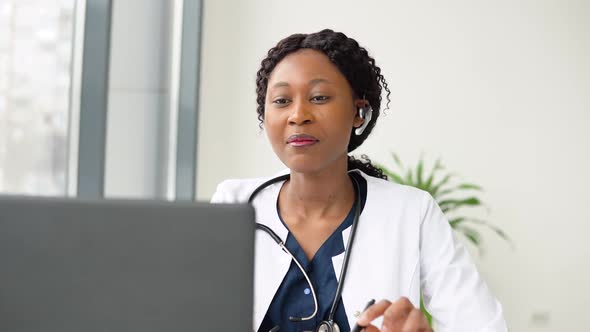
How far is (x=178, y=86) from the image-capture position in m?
3.16

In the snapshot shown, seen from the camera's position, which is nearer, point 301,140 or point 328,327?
point 328,327

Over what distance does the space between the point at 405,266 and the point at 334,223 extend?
6.8 inches

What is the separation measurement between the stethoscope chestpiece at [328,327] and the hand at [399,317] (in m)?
0.20

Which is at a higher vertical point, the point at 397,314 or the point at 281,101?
the point at 281,101

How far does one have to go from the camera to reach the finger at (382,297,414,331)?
84cm

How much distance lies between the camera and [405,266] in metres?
1.23

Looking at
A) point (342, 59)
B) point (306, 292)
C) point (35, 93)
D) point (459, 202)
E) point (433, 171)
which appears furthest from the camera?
point (433, 171)

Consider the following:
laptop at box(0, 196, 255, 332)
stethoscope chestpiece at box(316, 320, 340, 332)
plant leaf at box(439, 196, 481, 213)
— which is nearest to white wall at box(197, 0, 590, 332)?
plant leaf at box(439, 196, 481, 213)

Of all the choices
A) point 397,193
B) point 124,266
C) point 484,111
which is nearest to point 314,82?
point 397,193

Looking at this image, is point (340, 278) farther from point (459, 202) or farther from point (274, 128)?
point (459, 202)

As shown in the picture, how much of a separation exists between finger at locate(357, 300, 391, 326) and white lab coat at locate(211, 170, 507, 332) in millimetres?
303

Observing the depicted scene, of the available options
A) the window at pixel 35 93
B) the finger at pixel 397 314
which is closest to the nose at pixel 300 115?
the finger at pixel 397 314

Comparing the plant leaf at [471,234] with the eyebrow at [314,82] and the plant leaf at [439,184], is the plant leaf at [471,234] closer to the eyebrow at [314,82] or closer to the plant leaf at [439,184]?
the plant leaf at [439,184]

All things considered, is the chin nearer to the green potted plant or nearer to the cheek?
the cheek
